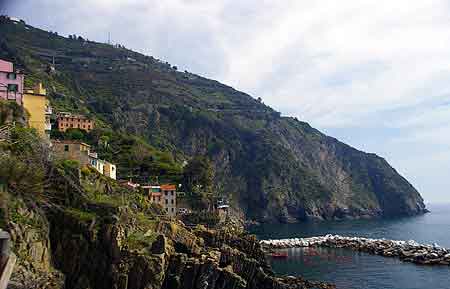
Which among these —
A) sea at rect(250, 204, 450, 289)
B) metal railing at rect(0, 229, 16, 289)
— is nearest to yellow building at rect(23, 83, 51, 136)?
sea at rect(250, 204, 450, 289)

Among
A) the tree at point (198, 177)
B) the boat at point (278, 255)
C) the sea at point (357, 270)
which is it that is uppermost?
the tree at point (198, 177)

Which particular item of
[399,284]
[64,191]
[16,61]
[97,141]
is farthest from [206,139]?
[64,191]

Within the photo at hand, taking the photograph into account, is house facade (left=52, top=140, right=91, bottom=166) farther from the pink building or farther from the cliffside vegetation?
the cliffside vegetation

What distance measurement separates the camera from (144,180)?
82875 millimetres

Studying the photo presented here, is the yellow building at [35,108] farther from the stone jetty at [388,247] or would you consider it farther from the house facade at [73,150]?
the stone jetty at [388,247]

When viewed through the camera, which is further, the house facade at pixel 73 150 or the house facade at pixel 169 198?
the house facade at pixel 169 198

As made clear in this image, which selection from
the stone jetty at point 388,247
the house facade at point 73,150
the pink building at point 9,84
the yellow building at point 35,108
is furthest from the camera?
the stone jetty at point 388,247

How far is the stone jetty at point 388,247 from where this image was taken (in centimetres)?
7519

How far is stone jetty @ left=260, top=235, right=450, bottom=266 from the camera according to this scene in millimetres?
75188

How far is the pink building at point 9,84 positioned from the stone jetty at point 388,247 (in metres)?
54.2

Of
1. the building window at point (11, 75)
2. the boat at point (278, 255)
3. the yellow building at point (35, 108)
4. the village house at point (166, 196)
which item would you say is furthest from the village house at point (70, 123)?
the boat at point (278, 255)

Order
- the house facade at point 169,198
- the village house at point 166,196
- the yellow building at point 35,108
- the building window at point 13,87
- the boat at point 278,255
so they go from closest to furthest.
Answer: the building window at point 13,87
the yellow building at point 35,108
the village house at point 166,196
the house facade at point 169,198
the boat at point 278,255

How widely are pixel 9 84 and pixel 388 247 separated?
70521 mm

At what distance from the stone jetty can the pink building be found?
54.2 m
